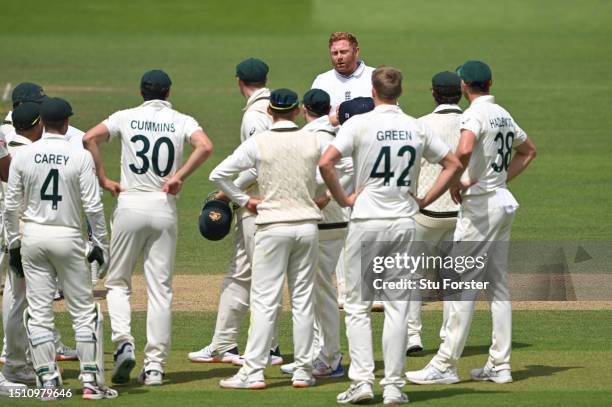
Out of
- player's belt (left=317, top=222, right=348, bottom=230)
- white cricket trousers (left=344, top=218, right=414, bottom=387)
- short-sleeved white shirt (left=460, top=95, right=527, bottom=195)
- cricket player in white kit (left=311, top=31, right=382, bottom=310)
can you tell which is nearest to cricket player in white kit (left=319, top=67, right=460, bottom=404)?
white cricket trousers (left=344, top=218, right=414, bottom=387)

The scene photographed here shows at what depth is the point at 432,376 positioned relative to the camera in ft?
33.6

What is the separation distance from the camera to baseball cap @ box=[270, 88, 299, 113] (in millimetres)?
10062

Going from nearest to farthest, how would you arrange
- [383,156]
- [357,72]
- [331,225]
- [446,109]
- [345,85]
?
1. [383,156]
2. [331,225]
3. [446,109]
4. [345,85]
5. [357,72]

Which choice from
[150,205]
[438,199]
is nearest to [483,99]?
[438,199]

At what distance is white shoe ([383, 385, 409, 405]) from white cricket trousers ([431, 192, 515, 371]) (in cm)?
85

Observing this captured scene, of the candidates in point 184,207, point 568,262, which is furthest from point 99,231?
point 184,207

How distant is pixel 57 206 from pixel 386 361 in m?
A: 2.82

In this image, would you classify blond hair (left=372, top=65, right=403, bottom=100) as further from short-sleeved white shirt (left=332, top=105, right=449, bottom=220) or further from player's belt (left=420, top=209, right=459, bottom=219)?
player's belt (left=420, top=209, right=459, bottom=219)

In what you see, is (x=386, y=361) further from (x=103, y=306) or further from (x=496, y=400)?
(x=103, y=306)

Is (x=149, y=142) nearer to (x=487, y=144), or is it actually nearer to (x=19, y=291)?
(x=19, y=291)

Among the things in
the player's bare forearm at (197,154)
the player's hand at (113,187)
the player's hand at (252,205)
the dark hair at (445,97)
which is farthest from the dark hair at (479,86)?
the player's hand at (113,187)

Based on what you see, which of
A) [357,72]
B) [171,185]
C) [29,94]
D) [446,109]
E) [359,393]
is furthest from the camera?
[357,72]

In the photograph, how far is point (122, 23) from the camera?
46375mm

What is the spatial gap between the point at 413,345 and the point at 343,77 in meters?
3.23
